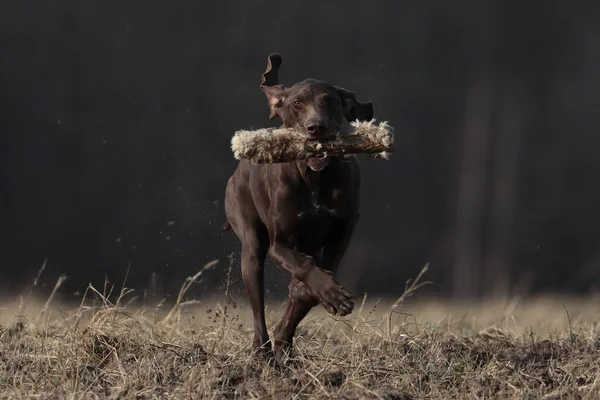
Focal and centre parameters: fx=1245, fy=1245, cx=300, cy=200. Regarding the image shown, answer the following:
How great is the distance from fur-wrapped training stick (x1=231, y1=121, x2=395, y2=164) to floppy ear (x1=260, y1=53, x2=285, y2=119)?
55cm

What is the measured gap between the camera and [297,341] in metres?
5.86

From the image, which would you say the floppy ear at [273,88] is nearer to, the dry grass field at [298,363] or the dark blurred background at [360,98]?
the dry grass field at [298,363]

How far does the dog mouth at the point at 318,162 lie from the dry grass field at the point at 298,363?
77 centimetres

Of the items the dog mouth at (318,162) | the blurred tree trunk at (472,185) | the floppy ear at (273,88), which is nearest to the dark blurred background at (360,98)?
the blurred tree trunk at (472,185)

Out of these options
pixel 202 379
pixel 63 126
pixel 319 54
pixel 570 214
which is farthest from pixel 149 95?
pixel 202 379

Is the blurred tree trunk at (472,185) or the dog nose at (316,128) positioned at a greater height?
the dog nose at (316,128)

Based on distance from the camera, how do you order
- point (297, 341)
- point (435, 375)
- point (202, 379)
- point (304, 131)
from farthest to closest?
point (297, 341), point (304, 131), point (435, 375), point (202, 379)

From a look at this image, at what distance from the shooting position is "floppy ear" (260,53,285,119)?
576cm

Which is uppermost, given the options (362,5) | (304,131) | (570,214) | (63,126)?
(304,131)

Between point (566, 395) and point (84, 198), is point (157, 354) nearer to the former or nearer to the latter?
point (566, 395)

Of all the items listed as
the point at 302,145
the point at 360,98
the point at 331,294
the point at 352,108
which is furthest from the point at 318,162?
the point at 360,98

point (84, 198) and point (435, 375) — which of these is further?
point (84, 198)

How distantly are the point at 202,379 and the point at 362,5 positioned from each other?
1533 cm

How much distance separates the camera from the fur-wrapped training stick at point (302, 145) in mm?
5168
